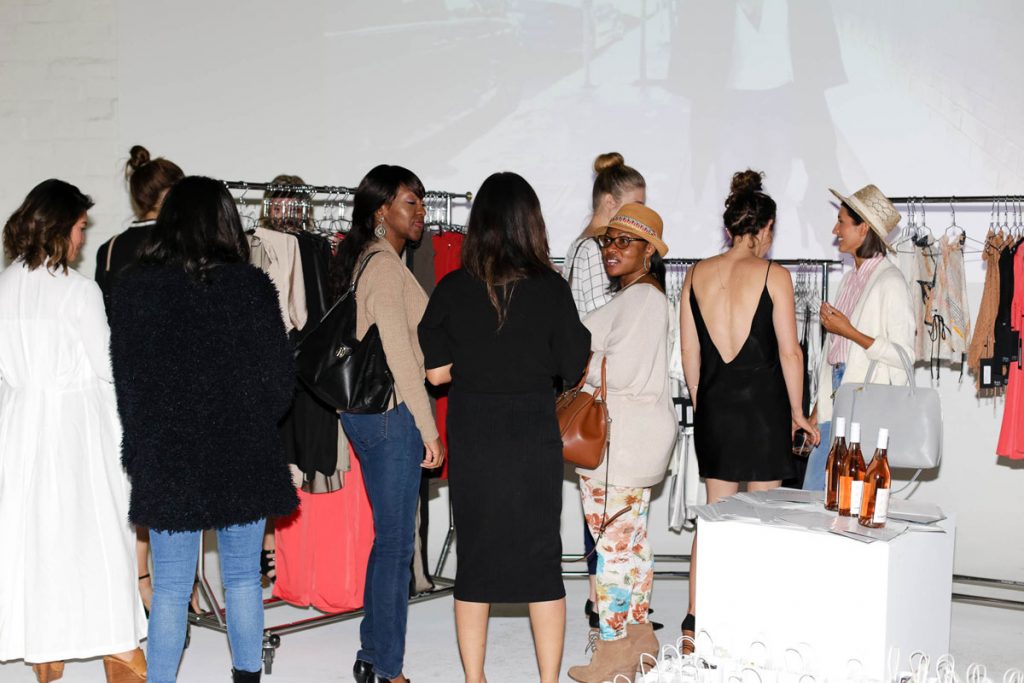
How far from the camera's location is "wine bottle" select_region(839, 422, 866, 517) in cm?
295

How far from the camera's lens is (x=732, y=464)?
3787mm

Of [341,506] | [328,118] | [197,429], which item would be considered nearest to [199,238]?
[197,429]

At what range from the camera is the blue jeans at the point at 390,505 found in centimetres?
323

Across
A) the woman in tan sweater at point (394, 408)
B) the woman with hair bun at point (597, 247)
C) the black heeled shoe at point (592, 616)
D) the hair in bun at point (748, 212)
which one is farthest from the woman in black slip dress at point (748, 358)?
the woman in tan sweater at point (394, 408)

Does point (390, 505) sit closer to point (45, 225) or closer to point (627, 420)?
point (627, 420)

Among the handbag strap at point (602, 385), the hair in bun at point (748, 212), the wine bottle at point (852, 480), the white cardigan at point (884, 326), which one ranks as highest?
the hair in bun at point (748, 212)

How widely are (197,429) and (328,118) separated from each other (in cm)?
338

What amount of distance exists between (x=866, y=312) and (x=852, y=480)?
1454 millimetres

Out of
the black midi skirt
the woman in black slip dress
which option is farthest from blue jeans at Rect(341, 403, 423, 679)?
the woman in black slip dress

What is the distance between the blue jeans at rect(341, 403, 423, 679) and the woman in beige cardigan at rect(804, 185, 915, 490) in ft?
6.17

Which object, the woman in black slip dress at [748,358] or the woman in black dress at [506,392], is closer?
the woman in black dress at [506,392]

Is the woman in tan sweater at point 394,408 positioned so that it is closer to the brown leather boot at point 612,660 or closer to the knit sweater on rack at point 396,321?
the knit sweater on rack at point 396,321

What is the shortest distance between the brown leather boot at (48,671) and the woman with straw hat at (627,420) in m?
1.82

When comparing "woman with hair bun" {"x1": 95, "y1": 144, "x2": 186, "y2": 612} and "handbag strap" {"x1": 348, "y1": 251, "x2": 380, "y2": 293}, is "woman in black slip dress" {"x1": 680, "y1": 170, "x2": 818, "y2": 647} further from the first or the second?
"woman with hair bun" {"x1": 95, "y1": 144, "x2": 186, "y2": 612}
